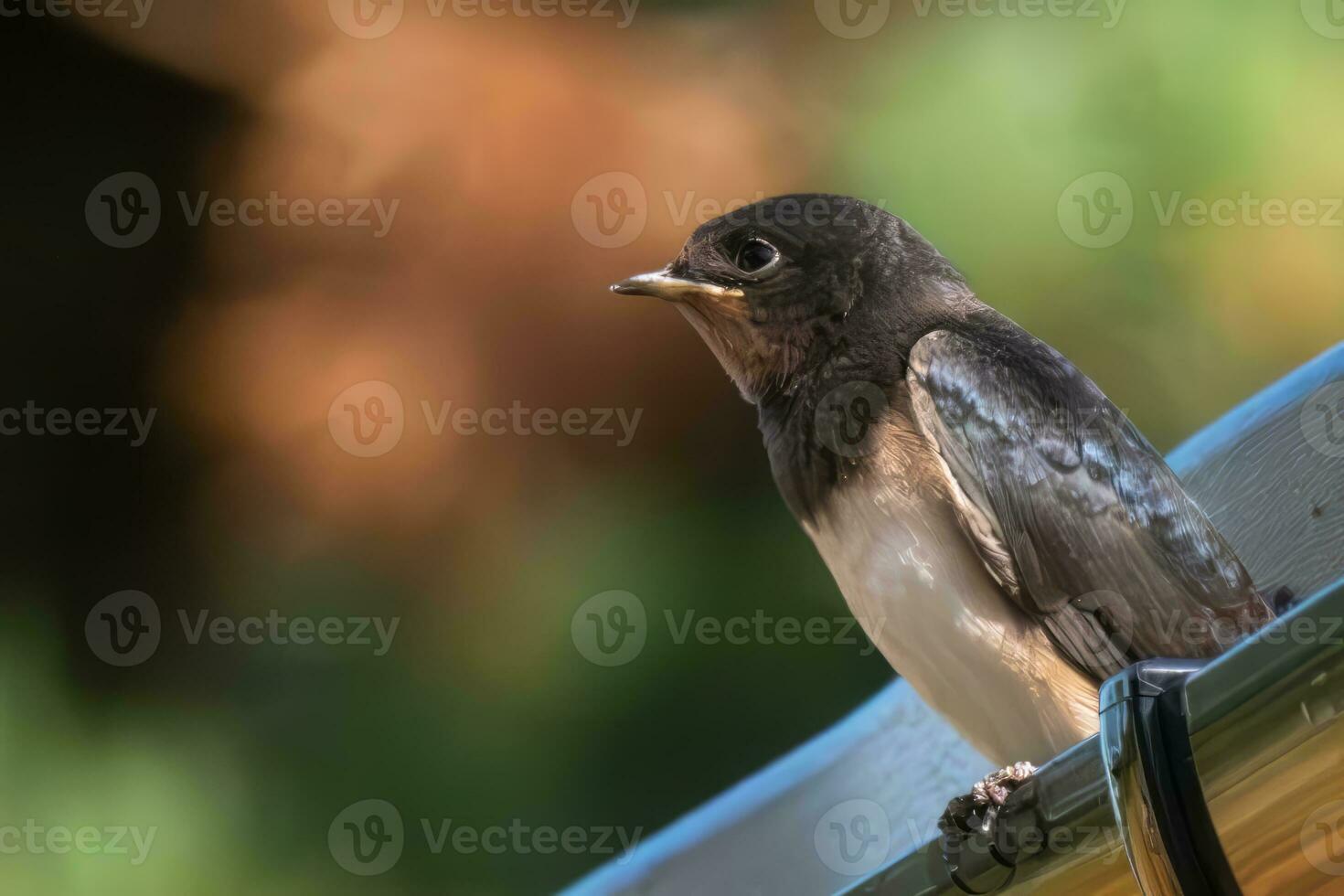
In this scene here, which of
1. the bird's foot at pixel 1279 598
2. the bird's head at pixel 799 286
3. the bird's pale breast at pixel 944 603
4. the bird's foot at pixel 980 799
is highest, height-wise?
the bird's head at pixel 799 286

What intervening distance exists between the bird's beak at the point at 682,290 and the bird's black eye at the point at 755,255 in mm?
22

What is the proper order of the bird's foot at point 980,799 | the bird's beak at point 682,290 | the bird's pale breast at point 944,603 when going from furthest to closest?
the bird's beak at point 682,290 < the bird's pale breast at point 944,603 < the bird's foot at point 980,799

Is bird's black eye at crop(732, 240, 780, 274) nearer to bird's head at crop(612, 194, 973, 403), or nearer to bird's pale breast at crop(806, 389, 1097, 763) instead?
bird's head at crop(612, 194, 973, 403)

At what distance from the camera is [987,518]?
79cm

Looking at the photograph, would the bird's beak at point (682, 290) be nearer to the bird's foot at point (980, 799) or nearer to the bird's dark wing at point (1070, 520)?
the bird's dark wing at point (1070, 520)

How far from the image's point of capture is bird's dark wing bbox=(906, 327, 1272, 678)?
2.58 feet

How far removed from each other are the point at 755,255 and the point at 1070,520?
11.2 inches

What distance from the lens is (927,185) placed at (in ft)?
5.22

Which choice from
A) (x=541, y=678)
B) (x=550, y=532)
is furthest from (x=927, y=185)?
(x=541, y=678)

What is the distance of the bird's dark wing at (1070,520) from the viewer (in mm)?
786

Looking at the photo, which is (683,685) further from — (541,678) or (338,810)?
(338,810)

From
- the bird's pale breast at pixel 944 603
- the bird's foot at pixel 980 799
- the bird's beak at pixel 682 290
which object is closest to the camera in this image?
the bird's foot at pixel 980 799

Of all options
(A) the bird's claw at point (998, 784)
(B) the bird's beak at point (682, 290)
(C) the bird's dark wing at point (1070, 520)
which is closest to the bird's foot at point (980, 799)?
(A) the bird's claw at point (998, 784)

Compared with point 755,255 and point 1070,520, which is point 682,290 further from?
point 1070,520
